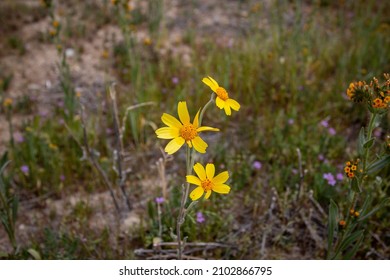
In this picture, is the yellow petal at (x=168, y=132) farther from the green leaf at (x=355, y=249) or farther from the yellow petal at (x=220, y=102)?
the green leaf at (x=355, y=249)

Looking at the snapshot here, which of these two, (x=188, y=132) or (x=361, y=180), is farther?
(x=361, y=180)

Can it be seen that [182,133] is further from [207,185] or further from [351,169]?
[351,169]

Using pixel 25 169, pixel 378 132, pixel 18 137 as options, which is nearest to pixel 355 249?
pixel 378 132

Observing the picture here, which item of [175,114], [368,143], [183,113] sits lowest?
[175,114]

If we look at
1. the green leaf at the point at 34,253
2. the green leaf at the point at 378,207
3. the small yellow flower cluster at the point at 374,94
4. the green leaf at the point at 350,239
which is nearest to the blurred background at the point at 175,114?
the green leaf at the point at 34,253

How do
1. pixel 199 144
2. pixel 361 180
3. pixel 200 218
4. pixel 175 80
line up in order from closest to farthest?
1. pixel 199 144
2. pixel 361 180
3. pixel 200 218
4. pixel 175 80

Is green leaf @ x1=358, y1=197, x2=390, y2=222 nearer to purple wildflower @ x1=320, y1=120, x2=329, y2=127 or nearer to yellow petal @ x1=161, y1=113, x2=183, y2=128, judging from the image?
yellow petal @ x1=161, y1=113, x2=183, y2=128

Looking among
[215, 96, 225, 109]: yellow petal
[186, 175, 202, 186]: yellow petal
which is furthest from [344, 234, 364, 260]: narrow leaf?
[215, 96, 225, 109]: yellow petal

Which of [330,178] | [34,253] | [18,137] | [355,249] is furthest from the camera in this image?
[18,137]
